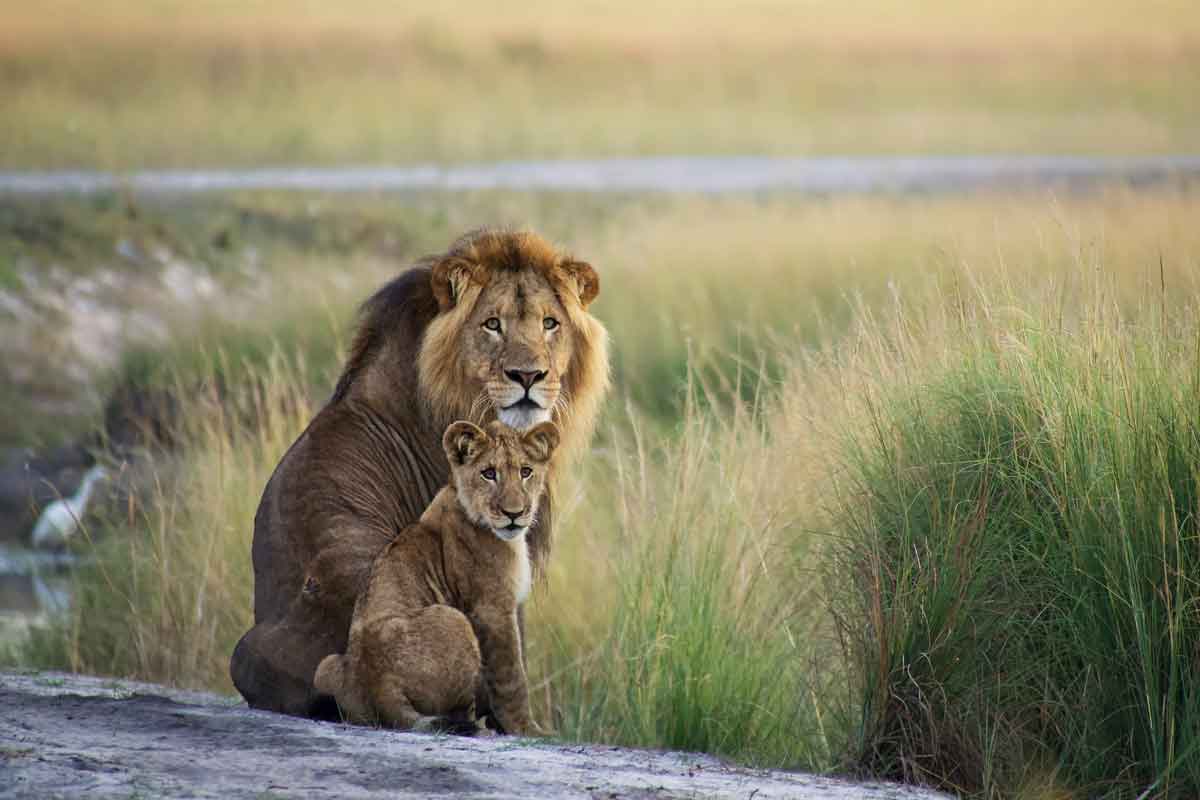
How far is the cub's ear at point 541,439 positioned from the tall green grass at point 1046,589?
1.03 metres

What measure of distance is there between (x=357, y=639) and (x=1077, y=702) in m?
2.16

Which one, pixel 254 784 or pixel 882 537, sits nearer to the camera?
pixel 254 784

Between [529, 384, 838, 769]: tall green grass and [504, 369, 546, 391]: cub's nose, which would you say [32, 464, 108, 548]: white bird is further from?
[504, 369, 546, 391]: cub's nose

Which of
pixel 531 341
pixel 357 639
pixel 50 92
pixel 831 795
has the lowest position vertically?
pixel 831 795

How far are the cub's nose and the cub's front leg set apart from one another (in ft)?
2.31

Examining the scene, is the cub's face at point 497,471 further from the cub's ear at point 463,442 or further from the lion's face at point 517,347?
the lion's face at point 517,347

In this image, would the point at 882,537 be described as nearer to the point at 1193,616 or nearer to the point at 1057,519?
the point at 1057,519

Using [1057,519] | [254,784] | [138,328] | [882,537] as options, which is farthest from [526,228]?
[138,328]

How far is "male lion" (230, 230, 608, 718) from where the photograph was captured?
5797 millimetres

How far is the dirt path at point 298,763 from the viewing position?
186 inches

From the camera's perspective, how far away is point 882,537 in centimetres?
607

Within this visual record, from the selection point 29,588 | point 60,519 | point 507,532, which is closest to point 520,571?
point 507,532

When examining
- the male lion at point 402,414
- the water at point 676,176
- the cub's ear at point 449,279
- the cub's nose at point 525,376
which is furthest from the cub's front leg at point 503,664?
the water at point 676,176

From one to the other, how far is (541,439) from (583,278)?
738mm
